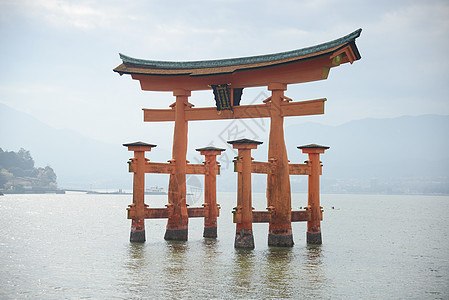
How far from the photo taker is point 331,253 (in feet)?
64.4

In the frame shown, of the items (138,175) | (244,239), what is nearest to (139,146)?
(138,175)

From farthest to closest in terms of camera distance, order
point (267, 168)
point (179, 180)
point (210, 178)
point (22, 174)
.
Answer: point (22, 174) < point (210, 178) < point (179, 180) < point (267, 168)

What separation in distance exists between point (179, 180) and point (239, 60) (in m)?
5.44

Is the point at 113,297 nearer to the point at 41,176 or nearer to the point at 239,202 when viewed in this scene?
the point at 239,202

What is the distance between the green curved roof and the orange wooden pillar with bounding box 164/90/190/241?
138cm

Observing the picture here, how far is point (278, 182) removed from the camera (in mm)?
18156

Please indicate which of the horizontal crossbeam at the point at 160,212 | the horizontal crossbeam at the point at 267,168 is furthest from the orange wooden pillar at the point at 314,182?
the horizontal crossbeam at the point at 160,212

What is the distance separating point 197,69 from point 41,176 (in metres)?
152

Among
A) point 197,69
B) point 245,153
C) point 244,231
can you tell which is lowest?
point 244,231

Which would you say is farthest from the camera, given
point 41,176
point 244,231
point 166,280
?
point 41,176

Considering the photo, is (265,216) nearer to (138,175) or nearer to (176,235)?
(176,235)

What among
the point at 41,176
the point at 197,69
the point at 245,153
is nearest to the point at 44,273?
the point at 245,153

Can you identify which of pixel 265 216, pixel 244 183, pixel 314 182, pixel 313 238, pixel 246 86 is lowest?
pixel 313 238

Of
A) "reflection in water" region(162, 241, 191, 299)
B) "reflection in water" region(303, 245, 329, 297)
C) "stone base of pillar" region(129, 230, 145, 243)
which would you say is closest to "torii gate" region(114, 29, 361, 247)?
"reflection in water" region(303, 245, 329, 297)
